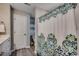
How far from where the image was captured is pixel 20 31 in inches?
72.5

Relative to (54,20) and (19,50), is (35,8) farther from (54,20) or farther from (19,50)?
(19,50)

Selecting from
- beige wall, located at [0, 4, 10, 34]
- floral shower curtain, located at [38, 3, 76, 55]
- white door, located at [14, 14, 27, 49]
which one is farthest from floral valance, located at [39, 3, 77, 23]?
beige wall, located at [0, 4, 10, 34]

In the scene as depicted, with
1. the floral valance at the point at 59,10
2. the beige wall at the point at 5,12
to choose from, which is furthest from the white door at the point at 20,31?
the floral valance at the point at 59,10

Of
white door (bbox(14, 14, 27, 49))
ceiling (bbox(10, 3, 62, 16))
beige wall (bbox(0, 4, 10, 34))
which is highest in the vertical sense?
ceiling (bbox(10, 3, 62, 16))

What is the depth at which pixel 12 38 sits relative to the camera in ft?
6.02

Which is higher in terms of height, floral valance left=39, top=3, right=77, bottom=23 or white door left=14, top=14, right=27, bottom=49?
floral valance left=39, top=3, right=77, bottom=23

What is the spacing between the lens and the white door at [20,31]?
1.83m

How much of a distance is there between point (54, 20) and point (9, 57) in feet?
2.48

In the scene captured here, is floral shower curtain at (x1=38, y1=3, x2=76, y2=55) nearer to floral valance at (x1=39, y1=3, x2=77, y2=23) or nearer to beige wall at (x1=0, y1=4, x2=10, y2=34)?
floral valance at (x1=39, y1=3, x2=77, y2=23)

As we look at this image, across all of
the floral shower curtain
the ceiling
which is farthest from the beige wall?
the floral shower curtain

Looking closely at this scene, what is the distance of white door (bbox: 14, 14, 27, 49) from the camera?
1.83 metres

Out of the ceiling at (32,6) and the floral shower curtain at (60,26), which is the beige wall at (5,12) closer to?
the ceiling at (32,6)

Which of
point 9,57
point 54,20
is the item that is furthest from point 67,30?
point 9,57

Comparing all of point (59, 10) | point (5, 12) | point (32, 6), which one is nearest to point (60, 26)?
point (59, 10)
